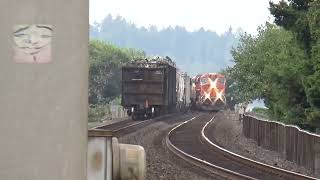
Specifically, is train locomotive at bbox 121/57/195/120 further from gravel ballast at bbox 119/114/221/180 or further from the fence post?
the fence post

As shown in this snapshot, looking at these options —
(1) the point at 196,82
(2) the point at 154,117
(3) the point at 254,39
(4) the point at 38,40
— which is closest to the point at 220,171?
(4) the point at 38,40

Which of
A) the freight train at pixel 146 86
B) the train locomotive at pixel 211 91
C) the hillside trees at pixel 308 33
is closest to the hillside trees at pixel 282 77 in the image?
the hillside trees at pixel 308 33

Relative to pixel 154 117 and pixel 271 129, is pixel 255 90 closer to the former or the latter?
pixel 154 117

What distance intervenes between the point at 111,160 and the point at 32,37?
2.37 ft

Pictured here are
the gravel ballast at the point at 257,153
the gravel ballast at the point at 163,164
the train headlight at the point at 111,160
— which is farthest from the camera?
the gravel ballast at the point at 257,153

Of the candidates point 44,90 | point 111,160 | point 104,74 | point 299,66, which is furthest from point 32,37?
point 104,74

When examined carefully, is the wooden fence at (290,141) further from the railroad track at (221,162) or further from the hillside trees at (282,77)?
the railroad track at (221,162)

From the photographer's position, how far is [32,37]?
2486 millimetres

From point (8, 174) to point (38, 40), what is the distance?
1.93 ft

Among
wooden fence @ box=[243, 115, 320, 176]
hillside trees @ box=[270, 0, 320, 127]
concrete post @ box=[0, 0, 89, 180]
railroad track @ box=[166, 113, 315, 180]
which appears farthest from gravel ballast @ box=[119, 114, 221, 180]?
concrete post @ box=[0, 0, 89, 180]

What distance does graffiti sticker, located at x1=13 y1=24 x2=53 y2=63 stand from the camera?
2439 millimetres

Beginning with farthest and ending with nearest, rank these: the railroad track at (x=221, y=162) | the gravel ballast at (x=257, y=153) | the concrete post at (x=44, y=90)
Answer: the gravel ballast at (x=257, y=153)
the railroad track at (x=221, y=162)
the concrete post at (x=44, y=90)

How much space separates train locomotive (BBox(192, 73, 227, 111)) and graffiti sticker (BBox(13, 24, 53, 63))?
6272 cm

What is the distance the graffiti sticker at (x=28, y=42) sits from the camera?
2439 mm
